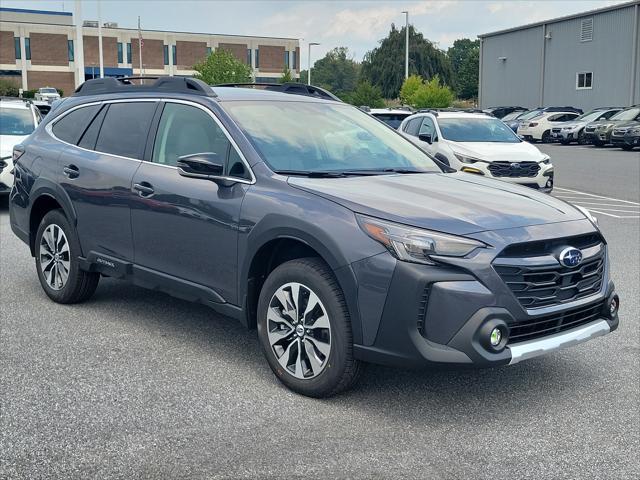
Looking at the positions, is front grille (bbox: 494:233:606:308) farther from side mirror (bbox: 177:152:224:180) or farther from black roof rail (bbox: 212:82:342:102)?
black roof rail (bbox: 212:82:342:102)

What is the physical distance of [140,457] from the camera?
3758 mm

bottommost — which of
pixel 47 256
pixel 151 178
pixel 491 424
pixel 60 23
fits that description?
pixel 491 424

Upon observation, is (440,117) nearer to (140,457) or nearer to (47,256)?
(47,256)

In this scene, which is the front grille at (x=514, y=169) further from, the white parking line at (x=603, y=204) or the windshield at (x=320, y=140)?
the windshield at (x=320, y=140)

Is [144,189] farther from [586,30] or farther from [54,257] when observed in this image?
[586,30]

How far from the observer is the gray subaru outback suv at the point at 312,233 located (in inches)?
158

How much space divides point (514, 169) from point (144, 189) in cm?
944

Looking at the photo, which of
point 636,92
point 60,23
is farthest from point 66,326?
point 60,23

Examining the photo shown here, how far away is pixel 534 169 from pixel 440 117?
2443mm

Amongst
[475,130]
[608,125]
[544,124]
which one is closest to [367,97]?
[544,124]

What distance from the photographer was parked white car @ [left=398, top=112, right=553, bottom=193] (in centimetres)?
1366

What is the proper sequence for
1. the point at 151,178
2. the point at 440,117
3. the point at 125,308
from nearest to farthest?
the point at 151,178 → the point at 125,308 → the point at 440,117

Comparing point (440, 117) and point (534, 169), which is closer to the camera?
point (534, 169)

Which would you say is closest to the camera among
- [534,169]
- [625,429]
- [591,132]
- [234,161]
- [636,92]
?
[625,429]
